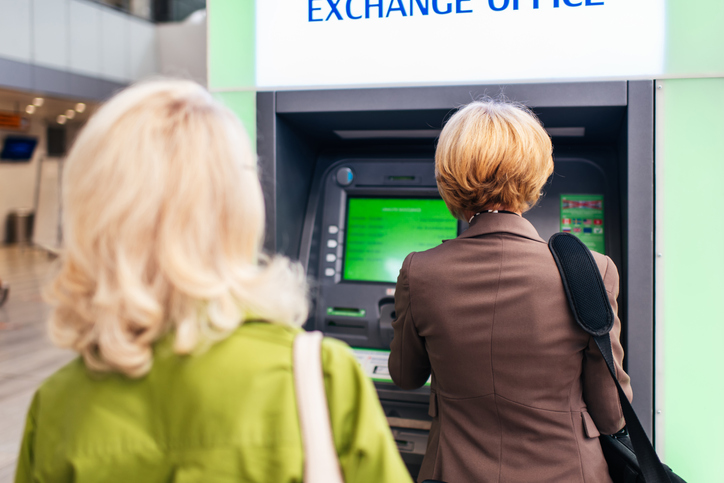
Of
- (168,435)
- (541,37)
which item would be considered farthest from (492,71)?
(168,435)

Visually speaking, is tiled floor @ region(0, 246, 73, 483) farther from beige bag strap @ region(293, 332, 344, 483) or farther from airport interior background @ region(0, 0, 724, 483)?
beige bag strap @ region(293, 332, 344, 483)

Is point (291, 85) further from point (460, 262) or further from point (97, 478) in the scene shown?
point (97, 478)

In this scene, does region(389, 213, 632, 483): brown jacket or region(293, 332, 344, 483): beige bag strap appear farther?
region(389, 213, 632, 483): brown jacket

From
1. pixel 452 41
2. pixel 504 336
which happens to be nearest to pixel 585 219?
pixel 452 41

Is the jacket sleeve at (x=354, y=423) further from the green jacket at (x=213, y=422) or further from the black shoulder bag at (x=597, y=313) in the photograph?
the black shoulder bag at (x=597, y=313)

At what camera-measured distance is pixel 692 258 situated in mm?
1526

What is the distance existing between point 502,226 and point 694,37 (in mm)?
869

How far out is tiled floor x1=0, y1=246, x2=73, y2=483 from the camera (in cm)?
359

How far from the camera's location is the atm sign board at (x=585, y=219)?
1805 millimetres

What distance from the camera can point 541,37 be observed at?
1.59 m

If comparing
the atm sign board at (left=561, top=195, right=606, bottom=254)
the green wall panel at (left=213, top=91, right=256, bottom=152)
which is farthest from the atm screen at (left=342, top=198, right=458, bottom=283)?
the green wall panel at (left=213, top=91, right=256, bottom=152)

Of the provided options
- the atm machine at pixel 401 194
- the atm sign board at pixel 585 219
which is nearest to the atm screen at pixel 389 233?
the atm machine at pixel 401 194

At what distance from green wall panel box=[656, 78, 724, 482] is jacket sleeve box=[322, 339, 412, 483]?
116 cm

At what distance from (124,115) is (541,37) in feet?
4.30
